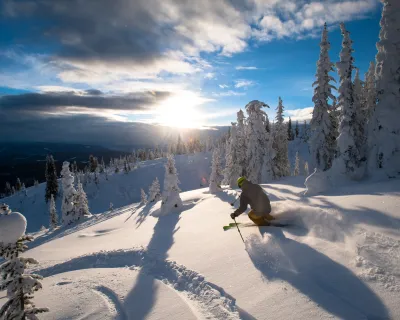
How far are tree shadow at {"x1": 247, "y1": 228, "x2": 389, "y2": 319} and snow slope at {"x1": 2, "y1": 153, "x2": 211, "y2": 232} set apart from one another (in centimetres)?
9773

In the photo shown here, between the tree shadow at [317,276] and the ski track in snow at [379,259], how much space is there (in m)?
0.33

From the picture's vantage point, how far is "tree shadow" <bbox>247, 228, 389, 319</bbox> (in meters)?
4.21

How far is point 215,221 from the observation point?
40.2 ft

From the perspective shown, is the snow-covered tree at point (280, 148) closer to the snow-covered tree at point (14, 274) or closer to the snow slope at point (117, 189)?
the snow-covered tree at point (14, 274)

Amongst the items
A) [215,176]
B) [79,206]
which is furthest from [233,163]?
[79,206]

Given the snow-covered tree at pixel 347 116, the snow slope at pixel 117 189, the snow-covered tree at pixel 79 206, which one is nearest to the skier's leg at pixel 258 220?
the snow-covered tree at pixel 347 116

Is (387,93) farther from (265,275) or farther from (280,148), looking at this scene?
(280,148)

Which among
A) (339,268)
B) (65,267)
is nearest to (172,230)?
(65,267)

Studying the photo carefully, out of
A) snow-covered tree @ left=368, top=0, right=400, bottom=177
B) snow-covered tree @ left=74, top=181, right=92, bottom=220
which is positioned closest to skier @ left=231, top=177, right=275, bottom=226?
snow-covered tree @ left=368, top=0, right=400, bottom=177

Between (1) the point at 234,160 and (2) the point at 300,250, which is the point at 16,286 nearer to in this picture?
(2) the point at 300,250

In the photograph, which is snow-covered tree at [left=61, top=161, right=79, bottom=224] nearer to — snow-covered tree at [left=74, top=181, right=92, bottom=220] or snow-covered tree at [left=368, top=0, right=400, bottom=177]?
snow-covered tree at [left=74, top=181, right=92, bottom=220]

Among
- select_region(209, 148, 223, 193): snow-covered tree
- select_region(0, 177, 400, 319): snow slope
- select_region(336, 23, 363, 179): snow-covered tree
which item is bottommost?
select_region(209, 148, 223, 193): snow-covered tree

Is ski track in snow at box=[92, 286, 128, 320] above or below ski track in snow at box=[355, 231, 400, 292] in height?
below

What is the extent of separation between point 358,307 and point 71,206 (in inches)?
1885
